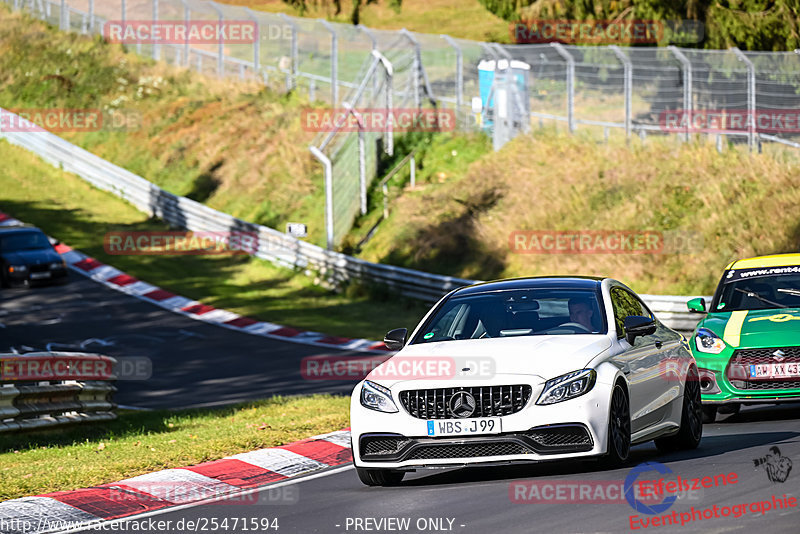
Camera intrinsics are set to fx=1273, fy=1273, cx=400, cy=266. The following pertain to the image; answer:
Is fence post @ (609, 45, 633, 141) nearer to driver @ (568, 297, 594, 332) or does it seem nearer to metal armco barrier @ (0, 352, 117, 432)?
metal armco barrier @ (0, 352, 117, 432)

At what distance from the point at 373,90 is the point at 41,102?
1790 centimetres

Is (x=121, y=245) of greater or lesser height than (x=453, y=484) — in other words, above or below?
below

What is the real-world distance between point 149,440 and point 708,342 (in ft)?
19.3

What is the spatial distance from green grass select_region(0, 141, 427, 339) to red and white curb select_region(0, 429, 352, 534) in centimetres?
1522

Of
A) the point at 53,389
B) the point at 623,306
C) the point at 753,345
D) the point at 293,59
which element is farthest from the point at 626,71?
the point at 623,306

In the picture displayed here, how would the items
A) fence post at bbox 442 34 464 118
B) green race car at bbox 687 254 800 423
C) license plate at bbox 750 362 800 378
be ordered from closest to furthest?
license plate at bbox 750 362 800 378, green race car at bbox 687 254 800 423, fence post at bbox 442 34 464 118

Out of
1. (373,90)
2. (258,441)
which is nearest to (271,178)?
(373,90)

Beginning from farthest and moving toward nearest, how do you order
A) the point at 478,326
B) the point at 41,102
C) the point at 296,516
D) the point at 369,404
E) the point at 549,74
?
the point at 41,102, the point at 549,74, the point at 478,326, the point at 369,404, the point at 296,516

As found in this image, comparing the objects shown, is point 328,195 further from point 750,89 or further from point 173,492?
point 173,492

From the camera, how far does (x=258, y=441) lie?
12039mm

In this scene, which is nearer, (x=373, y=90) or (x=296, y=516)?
(x=296, y=516)

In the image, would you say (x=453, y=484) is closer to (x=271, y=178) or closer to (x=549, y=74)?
(x=549, y=74)

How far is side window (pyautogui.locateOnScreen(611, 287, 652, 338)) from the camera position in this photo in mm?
10117

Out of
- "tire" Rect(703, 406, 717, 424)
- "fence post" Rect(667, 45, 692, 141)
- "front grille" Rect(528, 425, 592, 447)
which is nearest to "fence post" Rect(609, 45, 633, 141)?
"fence post" Rect(667, 45, 692, 141)
